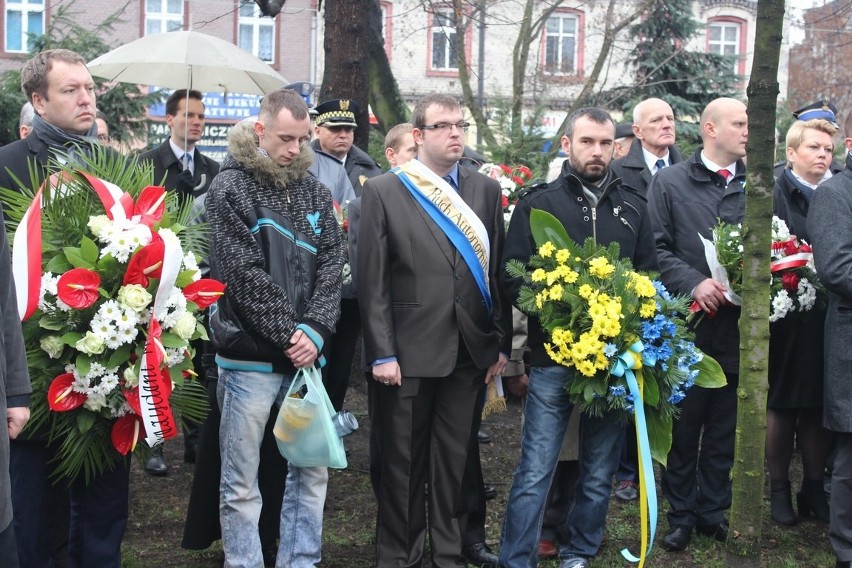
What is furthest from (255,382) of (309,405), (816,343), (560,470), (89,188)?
(816,343)

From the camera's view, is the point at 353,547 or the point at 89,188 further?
the point at 353,547

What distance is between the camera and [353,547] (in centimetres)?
567

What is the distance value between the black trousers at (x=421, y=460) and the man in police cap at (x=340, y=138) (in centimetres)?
206

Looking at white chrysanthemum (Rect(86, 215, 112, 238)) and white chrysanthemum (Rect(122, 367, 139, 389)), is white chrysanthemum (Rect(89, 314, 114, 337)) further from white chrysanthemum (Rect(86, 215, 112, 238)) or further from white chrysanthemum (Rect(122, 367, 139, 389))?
white chrysanthemum (Rect(86, 215, 112, 238))

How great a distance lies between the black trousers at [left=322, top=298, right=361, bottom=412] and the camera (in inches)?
251

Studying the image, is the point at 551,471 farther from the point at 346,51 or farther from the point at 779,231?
the point at 346,51

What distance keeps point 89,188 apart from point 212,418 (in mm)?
1370

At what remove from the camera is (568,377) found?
16.6 feet

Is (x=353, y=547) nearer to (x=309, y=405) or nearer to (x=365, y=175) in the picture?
(x=309, y=405)

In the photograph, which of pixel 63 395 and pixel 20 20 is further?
pixel 20 20

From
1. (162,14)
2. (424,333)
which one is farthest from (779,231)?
(162,14)

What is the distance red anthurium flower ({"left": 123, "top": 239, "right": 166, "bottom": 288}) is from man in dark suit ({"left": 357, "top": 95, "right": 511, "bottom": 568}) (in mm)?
1161

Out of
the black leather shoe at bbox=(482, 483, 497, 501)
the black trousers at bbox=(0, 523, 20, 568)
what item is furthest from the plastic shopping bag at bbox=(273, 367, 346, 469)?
the black leather shoe at bbox=(482, 483, 497, 501)

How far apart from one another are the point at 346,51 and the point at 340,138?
1907mm
